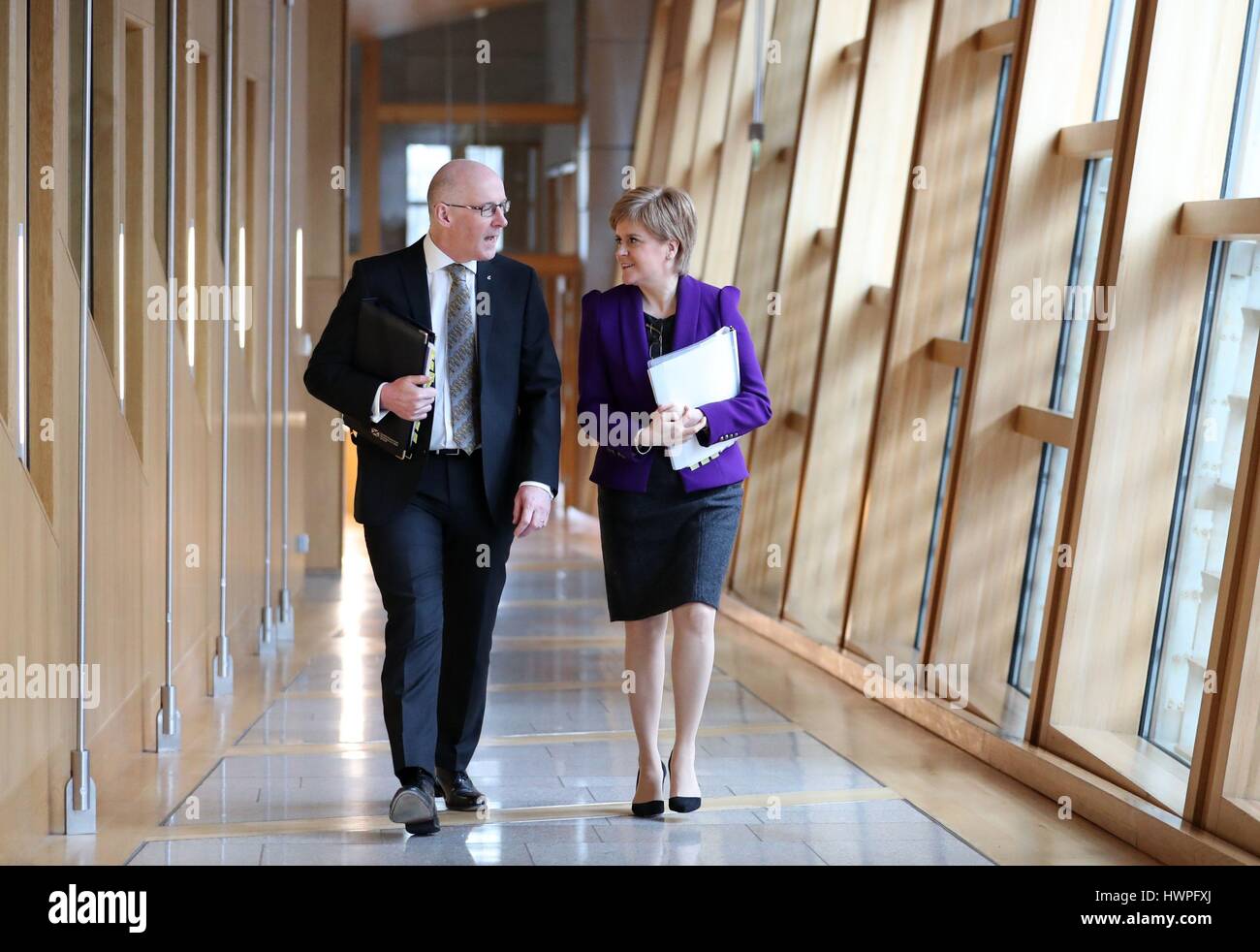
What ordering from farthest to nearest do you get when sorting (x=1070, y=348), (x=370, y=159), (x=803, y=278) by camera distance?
(x=370, y=159), (x=803, y=278), (x=1070, y=348)

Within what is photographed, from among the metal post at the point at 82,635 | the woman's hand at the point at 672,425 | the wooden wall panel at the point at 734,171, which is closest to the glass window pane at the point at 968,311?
the woman's hand at the point at 672,425

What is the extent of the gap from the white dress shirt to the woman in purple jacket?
0.25 meters

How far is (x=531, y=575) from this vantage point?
970cm

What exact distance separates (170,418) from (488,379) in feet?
5.25

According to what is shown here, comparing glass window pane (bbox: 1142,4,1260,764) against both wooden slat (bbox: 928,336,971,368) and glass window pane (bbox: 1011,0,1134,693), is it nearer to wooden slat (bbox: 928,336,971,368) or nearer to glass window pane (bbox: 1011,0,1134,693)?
glass window pane (bbox: 1011,0,1134,693)

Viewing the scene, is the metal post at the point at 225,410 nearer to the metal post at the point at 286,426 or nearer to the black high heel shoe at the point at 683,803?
the metal post at the point at 286,426

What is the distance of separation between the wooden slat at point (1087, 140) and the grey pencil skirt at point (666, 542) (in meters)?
1.73

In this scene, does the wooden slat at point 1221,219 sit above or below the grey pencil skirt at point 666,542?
above

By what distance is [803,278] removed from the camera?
26.7 ft

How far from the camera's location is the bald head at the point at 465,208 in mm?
3850

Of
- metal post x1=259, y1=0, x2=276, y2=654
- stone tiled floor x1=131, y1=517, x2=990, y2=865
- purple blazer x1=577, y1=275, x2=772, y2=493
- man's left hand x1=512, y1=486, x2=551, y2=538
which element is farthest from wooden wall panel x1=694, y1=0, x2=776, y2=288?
man's left hand x1=512, y1=486, x2=551, y2=538

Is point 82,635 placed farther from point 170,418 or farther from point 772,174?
point 772,174

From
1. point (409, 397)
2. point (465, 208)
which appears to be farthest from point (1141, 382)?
point (409, 397)
